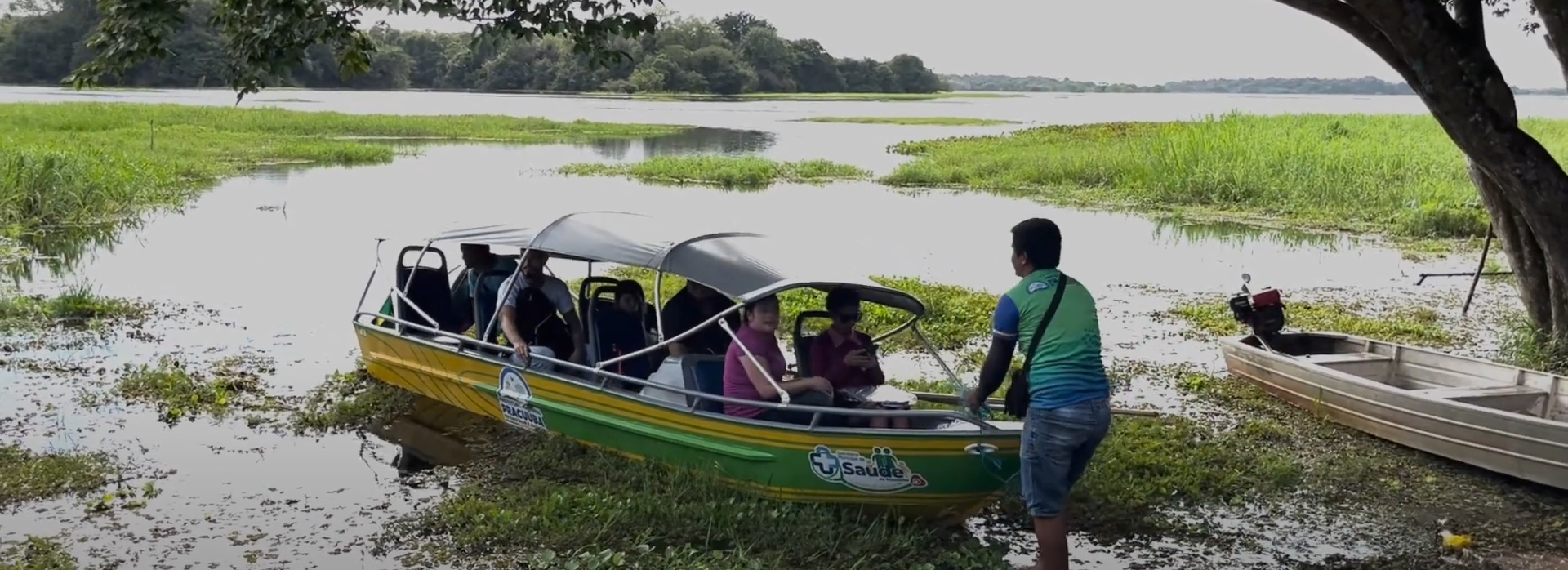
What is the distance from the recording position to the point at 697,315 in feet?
28.0

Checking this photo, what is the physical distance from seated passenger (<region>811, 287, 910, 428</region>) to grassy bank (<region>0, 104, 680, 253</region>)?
48.1ft

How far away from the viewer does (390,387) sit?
34.0 feet

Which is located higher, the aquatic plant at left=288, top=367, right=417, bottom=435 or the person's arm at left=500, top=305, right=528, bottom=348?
the person's arm at left=500, top=305, right=528, bottom=348

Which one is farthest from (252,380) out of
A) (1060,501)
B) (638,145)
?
(638,145)

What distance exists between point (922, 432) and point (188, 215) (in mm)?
18817

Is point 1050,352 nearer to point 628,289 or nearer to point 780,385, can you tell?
point 780,385

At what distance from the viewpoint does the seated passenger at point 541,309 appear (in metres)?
9.20

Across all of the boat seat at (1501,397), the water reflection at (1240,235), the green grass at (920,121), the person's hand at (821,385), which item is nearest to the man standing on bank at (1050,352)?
the person's hand at (821,385)

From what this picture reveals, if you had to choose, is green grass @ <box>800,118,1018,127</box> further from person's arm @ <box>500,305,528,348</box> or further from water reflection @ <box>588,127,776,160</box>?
person's arm @ <box>500,305,528,348</box>

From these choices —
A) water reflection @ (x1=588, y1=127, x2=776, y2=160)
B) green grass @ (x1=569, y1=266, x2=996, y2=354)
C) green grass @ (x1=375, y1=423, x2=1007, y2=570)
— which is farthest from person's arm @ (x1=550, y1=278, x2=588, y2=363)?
water reflection @ (x1=588, y1=127, x2=776, y2=160)

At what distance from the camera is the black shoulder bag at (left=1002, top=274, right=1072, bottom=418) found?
5.71 meters

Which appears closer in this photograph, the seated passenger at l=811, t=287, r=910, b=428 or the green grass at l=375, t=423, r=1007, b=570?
the green grass at l=375, t=423, r=1007, b=570

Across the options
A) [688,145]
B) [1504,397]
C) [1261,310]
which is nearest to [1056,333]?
[1504,397]

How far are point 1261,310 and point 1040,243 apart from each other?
5.59 meters
